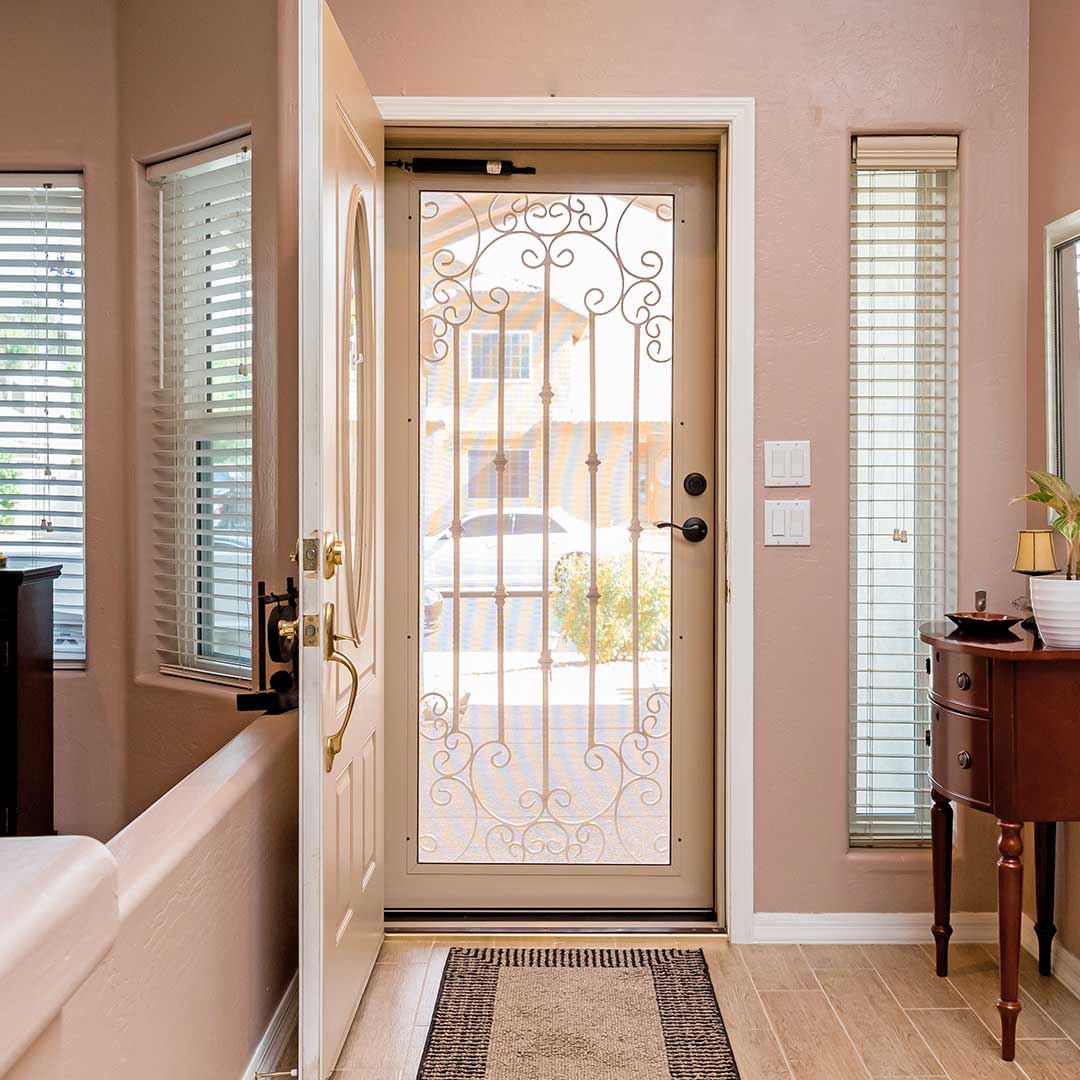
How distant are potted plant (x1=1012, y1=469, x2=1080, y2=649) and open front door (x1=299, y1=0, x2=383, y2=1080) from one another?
4.84 ft

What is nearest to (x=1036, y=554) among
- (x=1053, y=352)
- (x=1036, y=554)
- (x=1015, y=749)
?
(x=1036, y=554)

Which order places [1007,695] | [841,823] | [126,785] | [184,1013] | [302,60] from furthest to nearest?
[126,785] < [841,823] < [1007,695] < [302,60] < [184,1013]

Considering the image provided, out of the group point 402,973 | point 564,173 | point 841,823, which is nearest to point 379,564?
point 402,973

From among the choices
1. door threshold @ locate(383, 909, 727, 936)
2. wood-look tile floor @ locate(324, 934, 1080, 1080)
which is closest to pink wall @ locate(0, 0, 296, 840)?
door threshold @ locate(383, 909, 727, 936)

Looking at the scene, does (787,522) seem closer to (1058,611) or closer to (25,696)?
(1058,611)

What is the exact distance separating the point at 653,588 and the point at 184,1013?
171cm

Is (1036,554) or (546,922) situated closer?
(1036,554)

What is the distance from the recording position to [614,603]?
293cm

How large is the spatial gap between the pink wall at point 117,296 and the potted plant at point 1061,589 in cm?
200

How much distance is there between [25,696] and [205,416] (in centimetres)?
90

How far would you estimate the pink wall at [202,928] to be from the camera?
136 cm

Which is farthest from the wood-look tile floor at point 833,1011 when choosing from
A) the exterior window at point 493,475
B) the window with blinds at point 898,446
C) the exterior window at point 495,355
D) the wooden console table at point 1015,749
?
the exterior window at point 495,355

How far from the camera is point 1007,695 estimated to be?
2160 mm

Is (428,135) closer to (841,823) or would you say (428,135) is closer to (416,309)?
(416,309)
